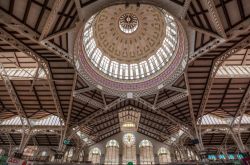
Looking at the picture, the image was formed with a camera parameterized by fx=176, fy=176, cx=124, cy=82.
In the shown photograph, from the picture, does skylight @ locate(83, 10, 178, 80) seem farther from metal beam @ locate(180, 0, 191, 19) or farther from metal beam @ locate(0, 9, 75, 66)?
metal beam @ locate(180, 0, 191, 19)

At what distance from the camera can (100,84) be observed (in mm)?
26375

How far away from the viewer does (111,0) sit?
15906 millimetres

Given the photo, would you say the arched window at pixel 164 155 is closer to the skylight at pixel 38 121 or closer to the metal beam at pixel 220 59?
the metal beam at pixel 220 59

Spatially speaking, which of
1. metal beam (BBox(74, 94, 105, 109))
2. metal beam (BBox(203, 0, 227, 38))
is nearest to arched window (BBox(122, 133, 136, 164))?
metal beam (BBox(74, 94, 105, 109))

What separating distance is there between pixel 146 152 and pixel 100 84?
23.7 meters

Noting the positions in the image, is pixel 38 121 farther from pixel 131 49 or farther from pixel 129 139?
pixel 131 49

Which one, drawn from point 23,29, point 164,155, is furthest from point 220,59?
point 164,155

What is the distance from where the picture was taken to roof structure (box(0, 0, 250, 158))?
15.1 meters

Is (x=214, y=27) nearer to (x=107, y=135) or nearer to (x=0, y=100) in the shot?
(x=0, y=100)

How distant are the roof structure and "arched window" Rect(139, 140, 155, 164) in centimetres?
379

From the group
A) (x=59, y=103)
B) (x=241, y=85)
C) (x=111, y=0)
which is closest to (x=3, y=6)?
(x=111, y=0)

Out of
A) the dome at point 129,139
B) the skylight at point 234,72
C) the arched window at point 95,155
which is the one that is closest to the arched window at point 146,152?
the dome at point 129,139

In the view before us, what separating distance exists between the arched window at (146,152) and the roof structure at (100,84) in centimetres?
379

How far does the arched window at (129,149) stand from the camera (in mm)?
40513
